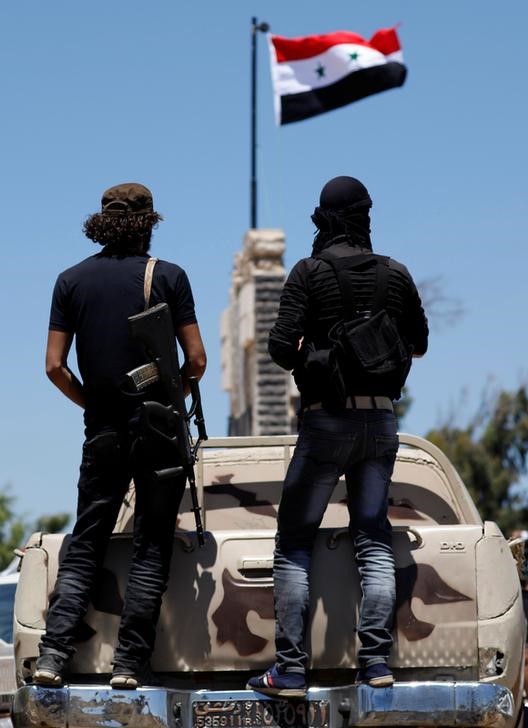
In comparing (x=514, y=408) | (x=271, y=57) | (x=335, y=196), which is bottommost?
(x=514, y=408)

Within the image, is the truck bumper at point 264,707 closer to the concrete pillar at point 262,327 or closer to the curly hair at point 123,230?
the curly hair at point 123,230

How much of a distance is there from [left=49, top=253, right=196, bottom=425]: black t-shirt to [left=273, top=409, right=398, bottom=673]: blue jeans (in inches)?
29.7

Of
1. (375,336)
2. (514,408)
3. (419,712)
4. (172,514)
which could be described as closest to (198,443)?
(172,514)

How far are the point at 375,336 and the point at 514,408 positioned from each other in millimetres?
54577

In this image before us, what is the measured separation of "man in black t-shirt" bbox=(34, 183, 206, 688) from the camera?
23.5ft

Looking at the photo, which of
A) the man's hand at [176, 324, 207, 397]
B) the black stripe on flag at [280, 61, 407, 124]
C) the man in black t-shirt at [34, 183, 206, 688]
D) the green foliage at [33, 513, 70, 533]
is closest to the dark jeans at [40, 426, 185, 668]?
the man in black t-shirt at [34, 183, 206, 688]

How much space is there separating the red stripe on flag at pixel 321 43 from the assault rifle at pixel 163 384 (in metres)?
33.8

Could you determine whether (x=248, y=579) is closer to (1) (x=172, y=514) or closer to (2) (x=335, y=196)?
(1) (x=172, y=514)

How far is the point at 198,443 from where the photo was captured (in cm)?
757

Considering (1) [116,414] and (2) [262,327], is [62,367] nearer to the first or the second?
(1) [116,414]

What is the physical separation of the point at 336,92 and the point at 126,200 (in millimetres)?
33094

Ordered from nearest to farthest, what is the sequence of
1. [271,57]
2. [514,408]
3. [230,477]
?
[230,477]
[271,57]
[514,408]

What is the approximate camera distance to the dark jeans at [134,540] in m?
7.13

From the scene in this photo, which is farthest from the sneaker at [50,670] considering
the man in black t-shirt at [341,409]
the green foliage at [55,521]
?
the green foliage at [55,521]
